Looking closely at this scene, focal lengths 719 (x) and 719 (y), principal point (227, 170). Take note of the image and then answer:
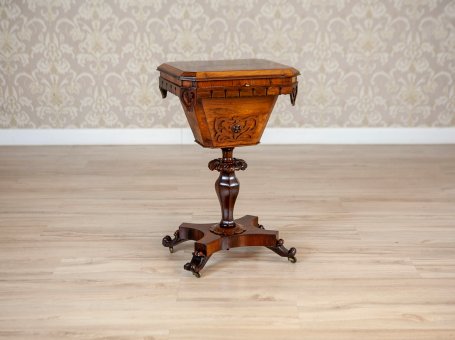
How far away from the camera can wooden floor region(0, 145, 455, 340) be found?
7.86ft

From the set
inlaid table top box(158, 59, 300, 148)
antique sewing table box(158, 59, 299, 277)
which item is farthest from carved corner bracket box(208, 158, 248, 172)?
inlaid table top box(158, 59, 300, 148)

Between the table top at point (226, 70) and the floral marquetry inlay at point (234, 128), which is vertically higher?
the table top at point (226, 70)

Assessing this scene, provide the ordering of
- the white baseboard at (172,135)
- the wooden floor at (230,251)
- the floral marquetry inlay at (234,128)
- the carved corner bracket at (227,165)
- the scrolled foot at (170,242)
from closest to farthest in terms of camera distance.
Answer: the wooden floor at (230,251), the floral marquetry inlay at (234,128), the carved corner bracket at (227,165), the scrolled foot at (170,242), the white baseboard at (172,135)

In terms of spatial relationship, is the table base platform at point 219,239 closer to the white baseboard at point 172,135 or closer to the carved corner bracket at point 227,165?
the carved corner bracket at point 227,165

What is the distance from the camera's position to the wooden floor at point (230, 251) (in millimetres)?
2396

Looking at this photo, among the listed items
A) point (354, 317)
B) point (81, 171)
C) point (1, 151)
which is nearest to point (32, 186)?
point (81, 171)

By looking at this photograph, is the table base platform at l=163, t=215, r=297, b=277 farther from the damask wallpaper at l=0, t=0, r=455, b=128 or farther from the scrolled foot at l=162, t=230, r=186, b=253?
the damask wallpaper at l=0, t=0, r=455, b=128

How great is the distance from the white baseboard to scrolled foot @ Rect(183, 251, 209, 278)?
2515 mm

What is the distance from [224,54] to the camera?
5133 millimetres

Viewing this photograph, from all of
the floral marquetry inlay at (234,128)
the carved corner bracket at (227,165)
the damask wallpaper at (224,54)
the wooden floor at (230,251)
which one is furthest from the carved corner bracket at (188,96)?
the damask wallpaper at (224,54)

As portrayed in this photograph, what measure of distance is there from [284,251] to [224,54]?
250 centimetres

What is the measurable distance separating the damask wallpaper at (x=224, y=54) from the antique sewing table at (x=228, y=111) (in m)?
2.23

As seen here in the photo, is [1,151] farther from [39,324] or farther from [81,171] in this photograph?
[39,324]

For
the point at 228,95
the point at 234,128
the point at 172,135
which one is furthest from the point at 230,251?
the point at 172,135
